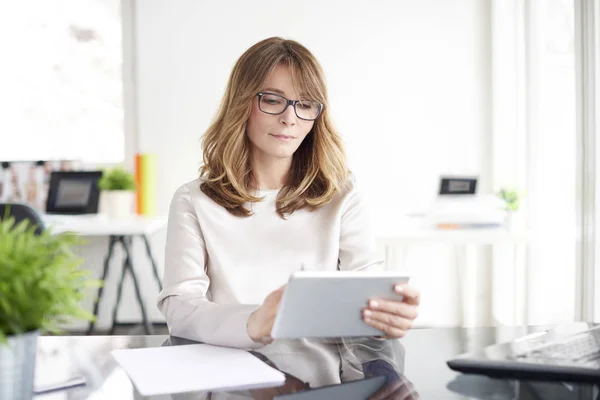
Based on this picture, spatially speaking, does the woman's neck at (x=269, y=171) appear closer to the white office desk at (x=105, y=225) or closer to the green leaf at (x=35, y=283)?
the green leaf at (x=35, y=283)

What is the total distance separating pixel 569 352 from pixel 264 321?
47cm

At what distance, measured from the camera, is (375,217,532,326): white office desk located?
10.3 ft

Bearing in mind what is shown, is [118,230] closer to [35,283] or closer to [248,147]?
[248,147]

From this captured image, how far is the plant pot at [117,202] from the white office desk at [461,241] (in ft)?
4.47

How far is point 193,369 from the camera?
1.00m

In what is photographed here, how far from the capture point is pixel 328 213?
165cm

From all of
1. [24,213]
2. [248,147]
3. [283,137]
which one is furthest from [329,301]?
[24,213]

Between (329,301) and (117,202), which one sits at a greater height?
(117,202)

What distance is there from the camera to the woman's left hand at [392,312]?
112 cm

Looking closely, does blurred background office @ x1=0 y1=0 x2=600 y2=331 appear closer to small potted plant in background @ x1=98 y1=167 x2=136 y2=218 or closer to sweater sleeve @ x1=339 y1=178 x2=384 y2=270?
small potted plant in background @ x1=98 y1=167 x2=136 y2=218

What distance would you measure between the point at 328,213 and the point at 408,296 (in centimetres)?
54

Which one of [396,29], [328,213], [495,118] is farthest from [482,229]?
[328,213]

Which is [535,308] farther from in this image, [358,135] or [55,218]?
[55,218]

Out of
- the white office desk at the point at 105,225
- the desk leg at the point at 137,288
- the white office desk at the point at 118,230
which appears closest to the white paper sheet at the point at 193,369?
the white office desk at the point at 118,230
